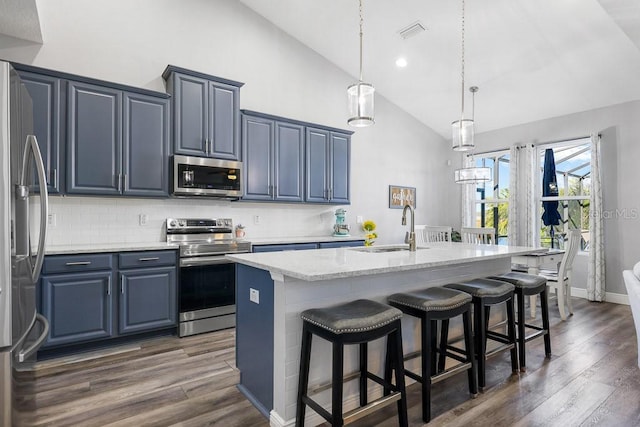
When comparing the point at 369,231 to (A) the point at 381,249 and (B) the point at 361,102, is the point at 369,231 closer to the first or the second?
(A) the point at 381,249

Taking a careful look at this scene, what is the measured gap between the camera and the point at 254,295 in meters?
2.16

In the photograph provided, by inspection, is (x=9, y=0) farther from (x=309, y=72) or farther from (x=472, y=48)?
(x=472, y=48)

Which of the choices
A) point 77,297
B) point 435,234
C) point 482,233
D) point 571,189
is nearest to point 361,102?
point 77,297

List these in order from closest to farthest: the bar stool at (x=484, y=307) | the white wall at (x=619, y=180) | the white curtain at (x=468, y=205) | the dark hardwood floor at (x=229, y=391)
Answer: the dark hardwood floor at (x=229, y=391)
the bar stool at (x=484, y=307)
the white wall at (x=619, y=180)
the white curtain at (x=468, y=205)

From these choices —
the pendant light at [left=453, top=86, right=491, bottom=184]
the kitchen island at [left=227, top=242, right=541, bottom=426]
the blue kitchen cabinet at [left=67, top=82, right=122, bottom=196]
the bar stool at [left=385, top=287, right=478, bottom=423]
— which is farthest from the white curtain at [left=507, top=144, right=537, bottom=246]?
the blue kitchen cabinet at [left=67, top=82, right=122, bottom=196]

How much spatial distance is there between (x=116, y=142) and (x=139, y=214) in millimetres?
802

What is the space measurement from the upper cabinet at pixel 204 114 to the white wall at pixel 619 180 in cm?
488

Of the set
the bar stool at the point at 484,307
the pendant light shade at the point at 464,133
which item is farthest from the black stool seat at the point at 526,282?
the pendant light shade at the point at 464,133

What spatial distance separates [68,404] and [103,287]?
101 cm

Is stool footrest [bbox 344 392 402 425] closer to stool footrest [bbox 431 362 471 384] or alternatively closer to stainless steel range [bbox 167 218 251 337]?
stool footrest [bbox 431 362 471 384]

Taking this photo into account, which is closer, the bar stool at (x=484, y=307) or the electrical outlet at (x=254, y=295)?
the electrical outlet at (x=254, y=295)

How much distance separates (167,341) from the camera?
3289 millimetres

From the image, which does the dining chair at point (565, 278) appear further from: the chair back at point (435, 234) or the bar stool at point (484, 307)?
the bar stool at point (484, 307)

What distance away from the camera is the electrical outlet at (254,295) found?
2.12 meters
